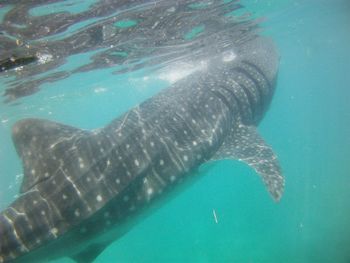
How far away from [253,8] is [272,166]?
1049 cm

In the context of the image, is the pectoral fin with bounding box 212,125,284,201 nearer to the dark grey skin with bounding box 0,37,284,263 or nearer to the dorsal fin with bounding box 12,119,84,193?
the dark grey skin with bounding box 0,37,284,263

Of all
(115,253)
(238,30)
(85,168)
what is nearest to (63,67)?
(238,30)

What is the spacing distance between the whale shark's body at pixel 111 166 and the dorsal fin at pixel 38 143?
17 mm

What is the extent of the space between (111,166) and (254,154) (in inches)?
149

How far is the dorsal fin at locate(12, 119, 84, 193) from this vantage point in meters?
5.43

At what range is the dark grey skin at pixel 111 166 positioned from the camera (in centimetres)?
509

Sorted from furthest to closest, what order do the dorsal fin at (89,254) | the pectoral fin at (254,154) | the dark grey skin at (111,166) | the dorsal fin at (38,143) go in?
the pectoral fin at (254,154) < the dorsal fin at (89,254) < the dorsal fin at (38,143) < the dark grey skin at (111,166)

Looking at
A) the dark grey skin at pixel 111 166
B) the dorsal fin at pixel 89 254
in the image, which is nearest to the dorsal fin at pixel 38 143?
the dark grey skin at pixel 111 166

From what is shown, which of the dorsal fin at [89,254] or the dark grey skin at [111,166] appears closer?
the dark grey skin at [111,166]

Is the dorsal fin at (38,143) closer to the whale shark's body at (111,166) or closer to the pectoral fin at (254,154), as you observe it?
the whale shark's body at (111,166)

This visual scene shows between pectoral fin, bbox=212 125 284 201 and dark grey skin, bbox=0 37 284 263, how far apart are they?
0.07 ft

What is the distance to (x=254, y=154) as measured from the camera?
7.97 metres

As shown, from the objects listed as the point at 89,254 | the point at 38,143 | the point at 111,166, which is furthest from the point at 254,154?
the point at 38,143

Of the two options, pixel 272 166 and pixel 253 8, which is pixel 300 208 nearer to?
pixel 253 8
